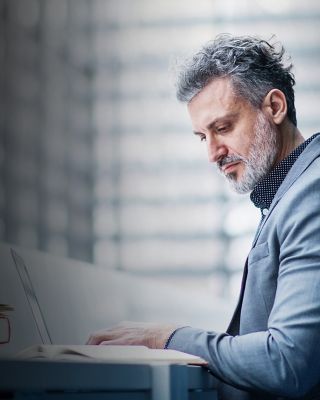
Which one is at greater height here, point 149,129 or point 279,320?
point 149,129

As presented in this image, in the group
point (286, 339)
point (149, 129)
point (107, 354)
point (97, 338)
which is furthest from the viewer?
point (149, 129)

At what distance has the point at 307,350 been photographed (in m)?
1.08

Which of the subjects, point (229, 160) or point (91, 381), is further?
point (229, 160)

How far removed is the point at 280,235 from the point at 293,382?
25cm

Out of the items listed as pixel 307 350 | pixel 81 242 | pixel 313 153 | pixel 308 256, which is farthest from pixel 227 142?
pixel 81 242

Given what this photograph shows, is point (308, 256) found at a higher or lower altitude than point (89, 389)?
higher

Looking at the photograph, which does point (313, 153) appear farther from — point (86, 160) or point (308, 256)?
point (86, 160)

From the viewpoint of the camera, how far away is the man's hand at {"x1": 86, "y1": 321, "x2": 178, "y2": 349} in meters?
1.17

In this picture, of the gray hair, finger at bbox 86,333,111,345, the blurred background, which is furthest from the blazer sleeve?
the blurred background

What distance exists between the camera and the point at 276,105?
1.54 metres

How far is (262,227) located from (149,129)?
53.5 inches

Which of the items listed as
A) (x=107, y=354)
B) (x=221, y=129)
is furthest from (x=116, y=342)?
(x=221, y=129)

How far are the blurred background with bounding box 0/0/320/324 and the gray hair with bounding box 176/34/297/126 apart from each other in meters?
0.91

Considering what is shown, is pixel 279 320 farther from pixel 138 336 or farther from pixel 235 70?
pixel 235 70
